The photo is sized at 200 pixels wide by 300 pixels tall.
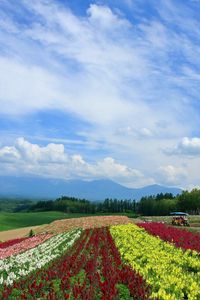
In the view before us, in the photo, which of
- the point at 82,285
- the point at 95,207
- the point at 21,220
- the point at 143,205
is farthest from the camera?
the point at 95,207

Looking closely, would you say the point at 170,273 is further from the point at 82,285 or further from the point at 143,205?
the point at 143,205

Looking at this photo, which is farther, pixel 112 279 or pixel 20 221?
pixel 20 221

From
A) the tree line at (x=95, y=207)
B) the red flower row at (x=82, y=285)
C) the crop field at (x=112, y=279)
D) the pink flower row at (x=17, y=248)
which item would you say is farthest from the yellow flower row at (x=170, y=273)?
the tree line at (x=95, y=207)

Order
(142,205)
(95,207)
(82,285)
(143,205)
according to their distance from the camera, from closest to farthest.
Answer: (82,285)
(143,205)
(142,205)
(95,207)

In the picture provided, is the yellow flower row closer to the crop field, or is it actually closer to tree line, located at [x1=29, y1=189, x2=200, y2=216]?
the crop field

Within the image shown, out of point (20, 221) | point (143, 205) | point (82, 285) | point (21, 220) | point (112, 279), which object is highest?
point (143, 205)

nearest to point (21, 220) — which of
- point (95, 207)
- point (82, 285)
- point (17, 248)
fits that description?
point (95, 207)

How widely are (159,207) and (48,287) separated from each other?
90769 millimetres

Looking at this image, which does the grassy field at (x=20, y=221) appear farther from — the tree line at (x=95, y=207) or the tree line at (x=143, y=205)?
the tree line at (x=95, y=207)

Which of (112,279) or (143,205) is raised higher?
(143,205)

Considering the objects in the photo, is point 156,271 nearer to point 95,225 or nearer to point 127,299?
point 127,299

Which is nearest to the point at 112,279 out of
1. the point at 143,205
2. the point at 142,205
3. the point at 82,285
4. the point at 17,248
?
the point at 82,285

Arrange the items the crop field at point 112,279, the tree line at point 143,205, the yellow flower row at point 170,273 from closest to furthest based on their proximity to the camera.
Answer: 1. the crop field at point 112,279
2. the yellow flower row at point 170,273
3. the tree line at point 143,205

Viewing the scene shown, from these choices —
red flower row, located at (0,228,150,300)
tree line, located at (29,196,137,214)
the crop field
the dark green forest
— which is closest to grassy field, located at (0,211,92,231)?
the dark green forest
